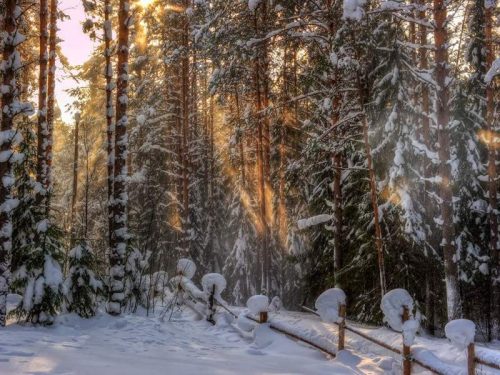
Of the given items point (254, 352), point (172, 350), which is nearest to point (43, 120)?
point (172, 350)

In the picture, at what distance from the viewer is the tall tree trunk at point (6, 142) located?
861cm

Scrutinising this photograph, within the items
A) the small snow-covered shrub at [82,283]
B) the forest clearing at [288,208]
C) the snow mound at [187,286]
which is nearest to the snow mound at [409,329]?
the forest clearing at [288,208]

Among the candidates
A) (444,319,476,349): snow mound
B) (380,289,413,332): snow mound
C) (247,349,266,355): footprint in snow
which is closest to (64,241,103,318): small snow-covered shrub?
(247,349,266,355): footprint in snow

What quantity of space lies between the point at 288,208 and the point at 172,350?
1461 cm

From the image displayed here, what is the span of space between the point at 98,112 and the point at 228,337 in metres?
22.1

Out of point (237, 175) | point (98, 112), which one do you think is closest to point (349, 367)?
point (237, 175)

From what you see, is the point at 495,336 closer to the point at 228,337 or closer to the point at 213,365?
the point at 228,337

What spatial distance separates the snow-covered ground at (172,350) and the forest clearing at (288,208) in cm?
6

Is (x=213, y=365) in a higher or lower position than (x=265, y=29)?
lower

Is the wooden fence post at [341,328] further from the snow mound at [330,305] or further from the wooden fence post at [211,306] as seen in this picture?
the wooden fence post at [211,306]

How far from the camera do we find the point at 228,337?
34.2 ft

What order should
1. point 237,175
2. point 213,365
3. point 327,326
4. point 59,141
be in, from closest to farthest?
point 213,365, point 327,326, point 237,175, point 59,141

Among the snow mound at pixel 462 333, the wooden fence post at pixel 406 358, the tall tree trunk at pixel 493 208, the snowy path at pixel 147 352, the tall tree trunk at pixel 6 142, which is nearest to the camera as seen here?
the snowy path at pixel 147 352

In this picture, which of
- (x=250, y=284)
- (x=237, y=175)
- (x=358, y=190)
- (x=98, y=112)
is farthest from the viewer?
(x=98, y=112)
